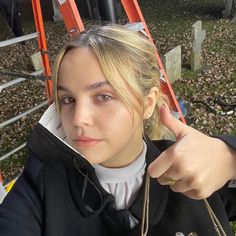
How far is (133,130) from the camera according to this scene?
50.8 inches

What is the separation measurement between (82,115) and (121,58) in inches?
10.6

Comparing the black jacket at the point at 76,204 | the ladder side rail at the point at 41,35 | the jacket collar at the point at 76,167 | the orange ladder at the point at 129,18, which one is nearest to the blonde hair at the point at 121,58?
the jacket collar at the point at 76,167

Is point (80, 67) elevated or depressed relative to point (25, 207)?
elevated

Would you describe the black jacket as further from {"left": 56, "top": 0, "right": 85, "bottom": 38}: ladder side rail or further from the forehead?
{"left": 56, "top": 0, "right": 85, "bottom": 38}: ladder side rail

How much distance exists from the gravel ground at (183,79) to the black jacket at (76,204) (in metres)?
2.65

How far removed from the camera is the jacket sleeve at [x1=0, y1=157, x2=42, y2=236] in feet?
3.79

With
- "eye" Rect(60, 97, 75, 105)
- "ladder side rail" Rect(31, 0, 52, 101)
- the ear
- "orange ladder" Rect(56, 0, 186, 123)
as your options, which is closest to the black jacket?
"eye" Rect(60, 97, 75, 105)

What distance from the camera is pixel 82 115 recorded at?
1.16m

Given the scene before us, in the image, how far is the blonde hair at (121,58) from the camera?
1.23 m

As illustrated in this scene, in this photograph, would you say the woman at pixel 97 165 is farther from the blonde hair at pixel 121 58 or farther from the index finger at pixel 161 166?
the index finger at pixel 161 166

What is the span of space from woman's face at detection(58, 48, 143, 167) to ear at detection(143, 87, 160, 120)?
4.5 inches

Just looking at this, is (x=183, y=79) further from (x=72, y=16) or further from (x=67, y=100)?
(x=67, y=100)

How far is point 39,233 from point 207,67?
5241mm

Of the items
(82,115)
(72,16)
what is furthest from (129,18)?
(82,115)
